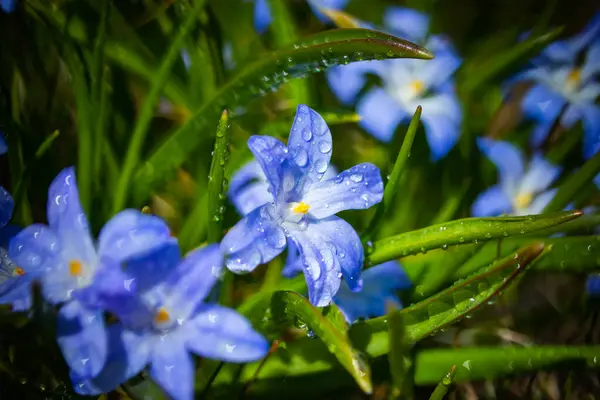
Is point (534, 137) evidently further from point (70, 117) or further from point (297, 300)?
Answer: point (70, 117)

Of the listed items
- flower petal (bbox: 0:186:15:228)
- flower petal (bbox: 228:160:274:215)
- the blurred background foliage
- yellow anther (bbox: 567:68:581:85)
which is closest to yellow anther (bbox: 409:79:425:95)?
the blurred background foliage

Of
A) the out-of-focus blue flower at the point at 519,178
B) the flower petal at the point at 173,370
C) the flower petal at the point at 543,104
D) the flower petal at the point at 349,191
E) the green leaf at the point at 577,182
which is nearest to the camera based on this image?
the flower petal at the point at 173,370

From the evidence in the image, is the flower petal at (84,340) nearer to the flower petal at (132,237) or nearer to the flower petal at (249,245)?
the flower petal at (132,237)

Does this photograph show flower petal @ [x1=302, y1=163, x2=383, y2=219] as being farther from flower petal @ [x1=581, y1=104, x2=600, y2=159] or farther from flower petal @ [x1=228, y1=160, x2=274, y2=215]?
flower petal @ [x1=581, y1=104, x2=600, y2=159]

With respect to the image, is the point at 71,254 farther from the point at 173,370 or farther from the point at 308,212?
the point at 308,212

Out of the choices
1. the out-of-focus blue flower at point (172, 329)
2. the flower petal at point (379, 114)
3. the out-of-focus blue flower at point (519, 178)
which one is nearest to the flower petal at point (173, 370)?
the out-of-focus blue flower at point (172, 329)

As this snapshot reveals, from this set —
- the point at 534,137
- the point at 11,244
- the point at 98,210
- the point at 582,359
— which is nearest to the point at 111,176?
the point at 98,210

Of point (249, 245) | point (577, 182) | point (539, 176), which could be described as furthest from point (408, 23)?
point (249, 245)
